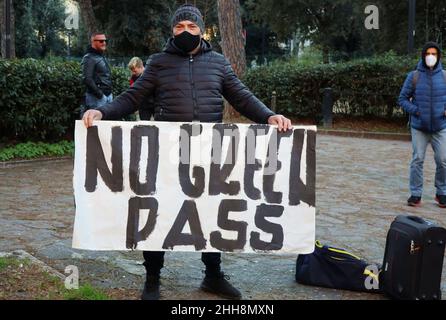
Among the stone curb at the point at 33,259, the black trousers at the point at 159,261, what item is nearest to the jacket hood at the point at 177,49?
the black trousers at the point at 159,261

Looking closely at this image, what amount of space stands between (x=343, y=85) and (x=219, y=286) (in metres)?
14.5

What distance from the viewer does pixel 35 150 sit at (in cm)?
1174

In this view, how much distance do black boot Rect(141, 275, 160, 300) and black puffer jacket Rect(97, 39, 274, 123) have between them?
1.16 m

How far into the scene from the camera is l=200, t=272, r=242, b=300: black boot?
4.54m

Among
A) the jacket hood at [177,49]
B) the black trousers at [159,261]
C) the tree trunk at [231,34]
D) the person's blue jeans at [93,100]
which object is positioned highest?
the tree trunk at [231,34]

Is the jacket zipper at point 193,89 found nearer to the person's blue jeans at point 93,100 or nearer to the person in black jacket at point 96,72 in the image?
the person in black jacket at point 96,72

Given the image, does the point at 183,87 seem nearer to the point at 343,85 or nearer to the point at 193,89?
the point at 193,89

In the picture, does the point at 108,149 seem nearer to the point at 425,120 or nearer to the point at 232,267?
the point at 232,267

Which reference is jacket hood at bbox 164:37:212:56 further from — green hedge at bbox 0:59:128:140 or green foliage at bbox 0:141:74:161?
green foliage at bbox 0:141:74:161

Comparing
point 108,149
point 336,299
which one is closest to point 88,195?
point 108,149

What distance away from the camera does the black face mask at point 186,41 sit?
4.34m

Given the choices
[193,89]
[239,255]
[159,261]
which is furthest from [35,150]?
[193,89]

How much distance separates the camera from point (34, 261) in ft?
16.5

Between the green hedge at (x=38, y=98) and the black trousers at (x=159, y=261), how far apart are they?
742 cm
